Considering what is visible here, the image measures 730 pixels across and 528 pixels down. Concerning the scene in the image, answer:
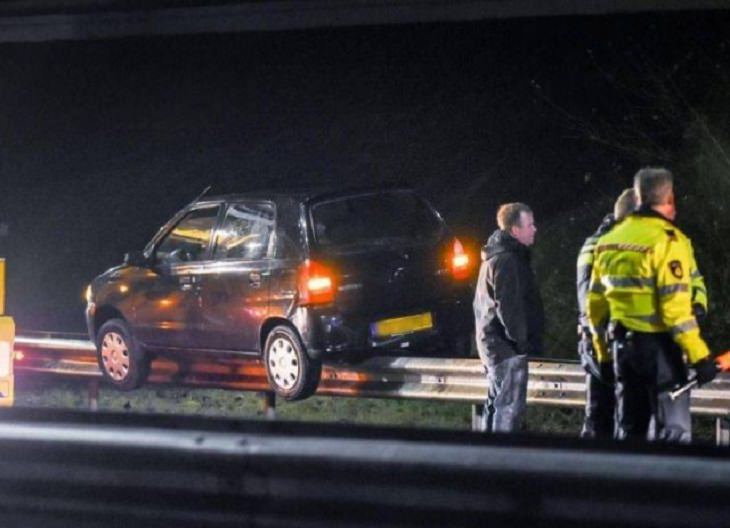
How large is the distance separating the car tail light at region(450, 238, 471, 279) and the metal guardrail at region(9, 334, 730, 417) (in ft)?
1.96

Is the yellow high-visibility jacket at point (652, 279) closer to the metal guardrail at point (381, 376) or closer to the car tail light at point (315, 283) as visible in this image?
the metal guardrail at point (381, 376)

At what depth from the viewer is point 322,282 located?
33.1 ft

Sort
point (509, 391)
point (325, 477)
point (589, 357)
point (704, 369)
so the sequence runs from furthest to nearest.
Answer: point (509, 391)
point (589, 357)
point (704, 369)
point (325, 477)

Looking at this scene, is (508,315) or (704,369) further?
(508,315)

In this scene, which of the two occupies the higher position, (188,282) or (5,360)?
(188,282)

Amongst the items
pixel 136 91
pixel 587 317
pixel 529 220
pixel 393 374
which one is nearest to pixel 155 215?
pixel 136 91

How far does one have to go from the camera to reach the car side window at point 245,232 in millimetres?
10406

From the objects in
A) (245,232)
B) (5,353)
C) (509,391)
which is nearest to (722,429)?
(509,391)

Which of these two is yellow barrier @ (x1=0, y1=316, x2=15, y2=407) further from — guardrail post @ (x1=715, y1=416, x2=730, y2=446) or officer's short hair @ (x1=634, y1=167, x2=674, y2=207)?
officer's short hair @ (x1=634, y1=167, x2=674, y2=207)

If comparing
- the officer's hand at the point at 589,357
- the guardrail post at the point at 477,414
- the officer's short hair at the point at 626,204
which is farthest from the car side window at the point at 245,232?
the officer's short hair at the point at 626,204

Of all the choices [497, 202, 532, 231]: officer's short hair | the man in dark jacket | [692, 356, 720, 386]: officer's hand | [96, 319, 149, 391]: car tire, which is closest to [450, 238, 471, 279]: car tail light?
the man in dark jacket

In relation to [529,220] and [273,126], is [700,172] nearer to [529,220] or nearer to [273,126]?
[529,220]

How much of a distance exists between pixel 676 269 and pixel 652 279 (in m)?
0.12

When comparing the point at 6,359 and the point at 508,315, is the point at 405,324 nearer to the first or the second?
the point at 508,315
